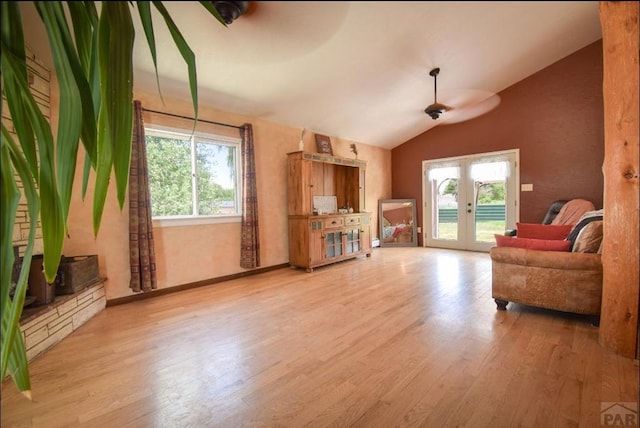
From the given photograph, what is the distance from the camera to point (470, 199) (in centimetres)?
550

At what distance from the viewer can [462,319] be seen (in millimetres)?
2314

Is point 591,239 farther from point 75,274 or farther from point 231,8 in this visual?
point 75,274

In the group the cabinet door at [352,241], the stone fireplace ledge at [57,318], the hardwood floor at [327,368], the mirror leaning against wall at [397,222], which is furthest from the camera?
the mirror leaning against wall at [397,222]

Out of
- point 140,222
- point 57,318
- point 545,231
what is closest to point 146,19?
point 57,318

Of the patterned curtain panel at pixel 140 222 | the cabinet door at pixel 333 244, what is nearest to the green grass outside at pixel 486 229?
the cabinet door at pixel 333 244

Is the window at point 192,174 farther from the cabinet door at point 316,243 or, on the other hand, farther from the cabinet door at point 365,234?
the cabinet door at point 365,234

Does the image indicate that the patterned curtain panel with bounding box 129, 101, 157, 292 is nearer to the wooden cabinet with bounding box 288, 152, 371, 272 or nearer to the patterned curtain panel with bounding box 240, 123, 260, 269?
the patterned curtain panel with bounding box 240, 123, 260, 269

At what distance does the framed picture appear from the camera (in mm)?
4848

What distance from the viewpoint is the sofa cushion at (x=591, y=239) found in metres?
2.15

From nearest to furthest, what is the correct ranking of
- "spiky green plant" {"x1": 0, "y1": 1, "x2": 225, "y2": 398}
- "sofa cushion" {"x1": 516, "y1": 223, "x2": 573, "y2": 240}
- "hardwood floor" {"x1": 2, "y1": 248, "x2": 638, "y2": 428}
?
1. "spiky green plant" {"x1": 0, "y1": 1, "x2": 225, "y2": 398}
2. "hardwood floor" {"x1": 2, "y1": 248, "x2": 638, "y2": 428}
3. "sofa cushion" {"x1": 516, "y1": 223, "x2": 573, "y2": 240}

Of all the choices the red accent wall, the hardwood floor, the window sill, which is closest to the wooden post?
the hardwood floor

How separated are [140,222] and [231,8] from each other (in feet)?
9.97

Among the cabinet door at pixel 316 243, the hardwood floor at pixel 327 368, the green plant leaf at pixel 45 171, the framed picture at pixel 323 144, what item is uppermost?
the framed picture at pixel 323 144

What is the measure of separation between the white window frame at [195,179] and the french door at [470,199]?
13.5ft
